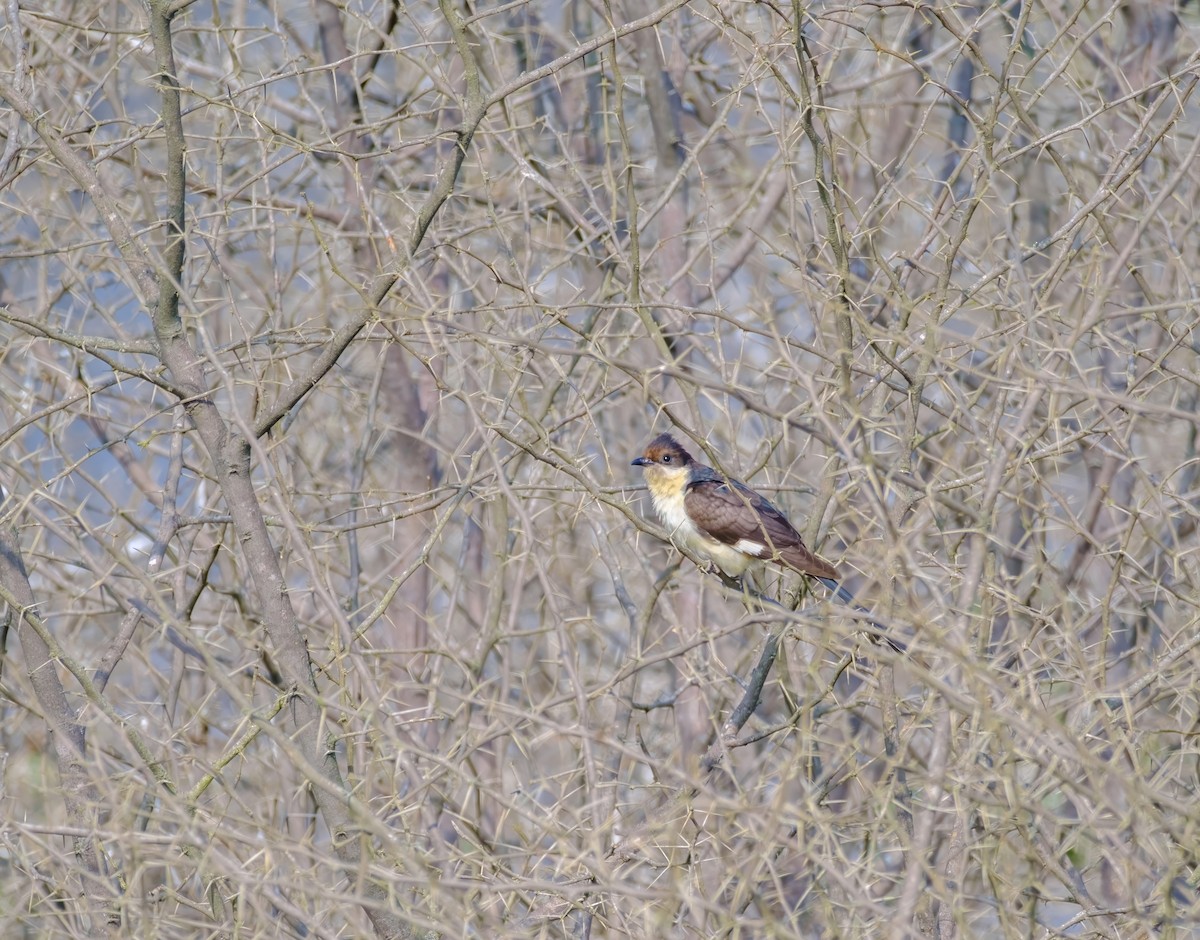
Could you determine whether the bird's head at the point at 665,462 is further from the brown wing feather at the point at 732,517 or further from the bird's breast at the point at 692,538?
the brown wing feather at the point at 732,517

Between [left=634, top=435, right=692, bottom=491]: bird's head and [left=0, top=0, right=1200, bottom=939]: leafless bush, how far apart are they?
0.95 feet

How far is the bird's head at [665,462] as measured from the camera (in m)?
6.30

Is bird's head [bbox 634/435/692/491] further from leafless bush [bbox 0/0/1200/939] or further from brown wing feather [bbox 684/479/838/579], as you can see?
leafless bush [bbox 0/0/1200/939]

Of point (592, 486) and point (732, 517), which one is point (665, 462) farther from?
point (592, 486)

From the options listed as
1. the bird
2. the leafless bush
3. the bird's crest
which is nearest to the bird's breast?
the bird

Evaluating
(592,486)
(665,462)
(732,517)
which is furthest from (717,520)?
(592,486)

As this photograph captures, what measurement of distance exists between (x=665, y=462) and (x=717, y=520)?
0.55 meters

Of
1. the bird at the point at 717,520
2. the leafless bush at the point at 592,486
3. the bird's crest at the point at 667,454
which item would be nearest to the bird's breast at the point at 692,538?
the bird at the point at 717,520

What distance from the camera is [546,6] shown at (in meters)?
11.8

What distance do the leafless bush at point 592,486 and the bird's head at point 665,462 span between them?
11.5 inches

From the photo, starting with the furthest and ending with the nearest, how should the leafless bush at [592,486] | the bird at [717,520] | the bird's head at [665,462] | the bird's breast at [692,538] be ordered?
the bird's head at [665,462], the bird's breast at [692,538], the bird at [717,520], the leafless bush at [592,486]

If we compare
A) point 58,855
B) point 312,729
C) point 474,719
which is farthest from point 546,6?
point 58,855

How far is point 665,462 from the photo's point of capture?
6332 millimetres

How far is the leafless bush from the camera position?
145 inches
